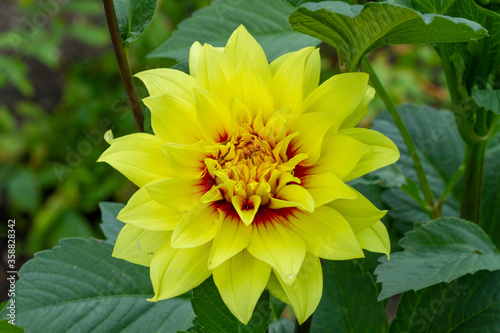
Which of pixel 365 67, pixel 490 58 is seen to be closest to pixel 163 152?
pixel 365 67

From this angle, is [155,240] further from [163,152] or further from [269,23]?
[269,23]

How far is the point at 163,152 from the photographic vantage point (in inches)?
22.4

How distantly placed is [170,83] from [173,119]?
0.05 m

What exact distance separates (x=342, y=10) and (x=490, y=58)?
0.32 meters

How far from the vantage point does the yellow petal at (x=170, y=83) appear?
1.94 ft

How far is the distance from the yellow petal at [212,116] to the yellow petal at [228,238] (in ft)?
0.29

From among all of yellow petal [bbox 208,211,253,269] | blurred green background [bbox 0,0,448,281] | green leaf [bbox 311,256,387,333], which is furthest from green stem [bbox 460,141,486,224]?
blurred green background [bbox 0,0,448,281]

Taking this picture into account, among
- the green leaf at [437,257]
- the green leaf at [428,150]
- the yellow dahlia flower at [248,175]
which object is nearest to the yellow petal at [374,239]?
the yellow dahlia flower at [248,175]

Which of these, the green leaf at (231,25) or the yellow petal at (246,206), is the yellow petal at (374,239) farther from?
the green leaf at (231,25)

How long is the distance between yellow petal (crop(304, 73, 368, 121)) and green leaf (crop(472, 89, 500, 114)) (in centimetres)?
19

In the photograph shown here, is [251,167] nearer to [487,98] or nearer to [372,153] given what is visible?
[372,153]

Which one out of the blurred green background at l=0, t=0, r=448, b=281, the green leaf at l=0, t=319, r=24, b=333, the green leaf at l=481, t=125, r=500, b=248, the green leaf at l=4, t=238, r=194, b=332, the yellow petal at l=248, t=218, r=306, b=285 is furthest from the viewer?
the blurred green background at l=0, t=0, r=448, b=281

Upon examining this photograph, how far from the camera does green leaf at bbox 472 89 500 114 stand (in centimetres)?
66

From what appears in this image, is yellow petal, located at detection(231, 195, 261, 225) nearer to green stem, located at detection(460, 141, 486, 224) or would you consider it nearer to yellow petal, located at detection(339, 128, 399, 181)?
yellow petal, located at detection(339, 128, 399, 181)
